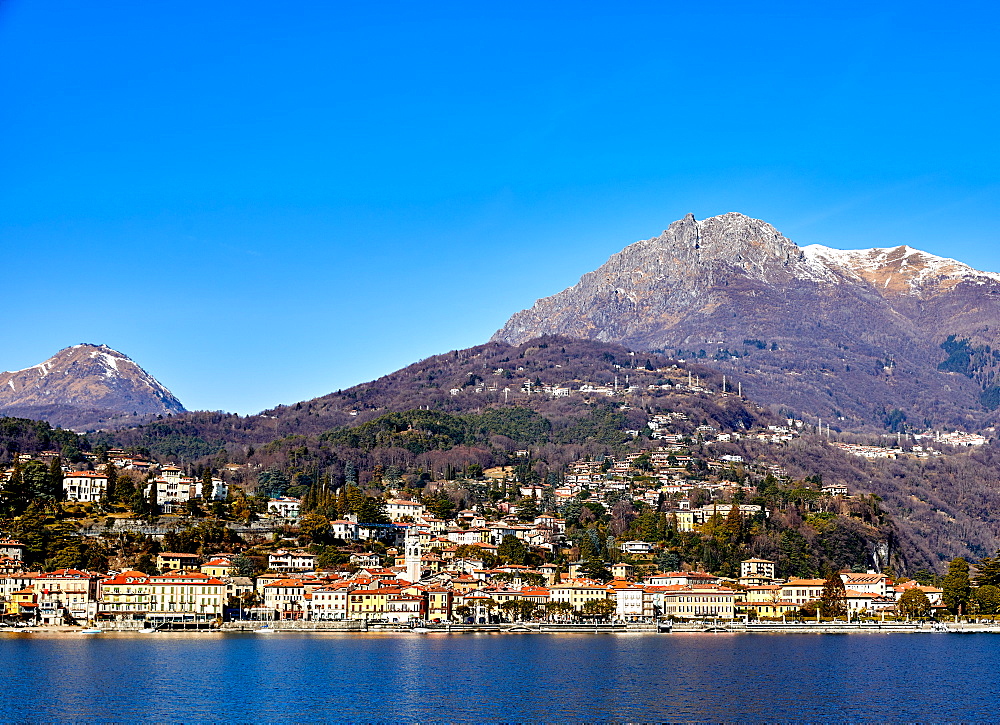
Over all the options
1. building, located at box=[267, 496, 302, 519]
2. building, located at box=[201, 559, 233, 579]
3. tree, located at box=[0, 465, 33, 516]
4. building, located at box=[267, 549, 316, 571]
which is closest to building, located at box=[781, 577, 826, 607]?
building, located at box=[267, 549, 316, 571]

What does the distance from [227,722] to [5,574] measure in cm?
6070

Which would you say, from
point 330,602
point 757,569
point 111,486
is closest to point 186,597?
point 330,602

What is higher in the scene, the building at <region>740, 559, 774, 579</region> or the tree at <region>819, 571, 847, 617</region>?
the building at <region>740, 559, 774, 579</region>

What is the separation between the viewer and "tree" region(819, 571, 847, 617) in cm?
12125

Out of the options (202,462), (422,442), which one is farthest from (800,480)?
(202,462)

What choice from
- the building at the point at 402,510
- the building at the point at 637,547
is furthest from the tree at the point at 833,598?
the building at the point at 402,510

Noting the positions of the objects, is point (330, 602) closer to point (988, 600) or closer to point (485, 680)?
point (485, 680)

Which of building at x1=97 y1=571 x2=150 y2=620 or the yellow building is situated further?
the yellow building

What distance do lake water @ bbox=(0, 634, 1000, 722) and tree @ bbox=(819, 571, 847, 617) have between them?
73.3 feet

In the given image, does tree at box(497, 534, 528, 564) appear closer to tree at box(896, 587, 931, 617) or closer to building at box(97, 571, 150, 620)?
tree at box(896, 587, 931, 617)

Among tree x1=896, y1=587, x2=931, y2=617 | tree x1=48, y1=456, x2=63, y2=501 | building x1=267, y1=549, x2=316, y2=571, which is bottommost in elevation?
tree x1=896, y1=587, x2=931, y2=617

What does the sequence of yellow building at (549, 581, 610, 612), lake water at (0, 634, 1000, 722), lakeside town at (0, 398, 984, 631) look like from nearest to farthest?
lake water at (0, 634, 1000, 722)
lakeside town at (0, 398, 984, 631)
yellow building at (549, 581, 610, 612)

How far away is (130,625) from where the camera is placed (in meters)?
105

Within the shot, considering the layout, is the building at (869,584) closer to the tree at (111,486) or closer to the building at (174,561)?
the building at (174,561)
